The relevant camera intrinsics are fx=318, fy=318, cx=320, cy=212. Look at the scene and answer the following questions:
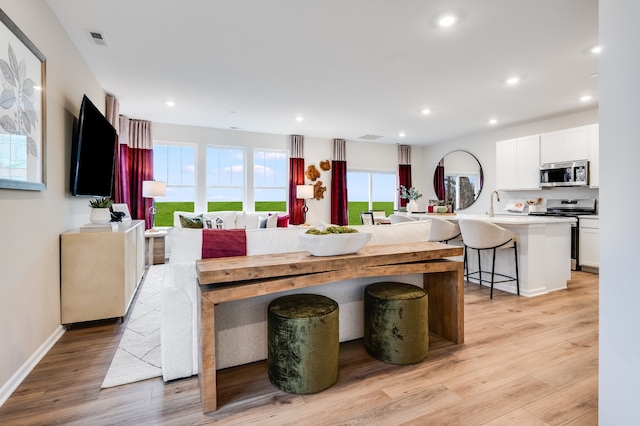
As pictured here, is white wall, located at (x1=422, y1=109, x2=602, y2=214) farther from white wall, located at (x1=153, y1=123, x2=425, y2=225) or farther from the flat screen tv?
the flat screen tv

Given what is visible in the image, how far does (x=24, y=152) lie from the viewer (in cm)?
191

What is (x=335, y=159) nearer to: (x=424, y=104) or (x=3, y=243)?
(x=424, y=104)

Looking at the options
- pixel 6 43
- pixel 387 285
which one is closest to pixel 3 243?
pixel 6 43

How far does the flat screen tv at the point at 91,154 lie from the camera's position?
2.79m

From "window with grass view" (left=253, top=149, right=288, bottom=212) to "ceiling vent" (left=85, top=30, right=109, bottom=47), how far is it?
12.9ft

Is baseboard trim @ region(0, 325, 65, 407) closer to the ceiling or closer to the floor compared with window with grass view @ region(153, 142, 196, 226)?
closer to the floor

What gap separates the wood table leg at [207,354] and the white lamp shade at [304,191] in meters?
5.16

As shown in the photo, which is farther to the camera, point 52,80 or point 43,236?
point 52,80

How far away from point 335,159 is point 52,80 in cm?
557

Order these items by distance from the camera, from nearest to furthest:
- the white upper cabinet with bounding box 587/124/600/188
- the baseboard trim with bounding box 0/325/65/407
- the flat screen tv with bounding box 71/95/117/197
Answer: the baseboard trim with bounding box 0/325/65/407, the flat screen tv with bounding box 71/95/117/197, the white upper cabinet with bounding box 587/124/600/188

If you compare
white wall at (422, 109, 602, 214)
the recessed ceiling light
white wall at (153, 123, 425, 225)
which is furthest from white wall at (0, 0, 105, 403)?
white wall at (422, 109, 602, 214)

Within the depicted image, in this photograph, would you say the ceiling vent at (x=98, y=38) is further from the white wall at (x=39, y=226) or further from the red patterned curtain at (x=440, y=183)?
the red patterned curtain at (x=440, y=183)

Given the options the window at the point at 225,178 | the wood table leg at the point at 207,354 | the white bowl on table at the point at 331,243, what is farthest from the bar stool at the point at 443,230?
the window at the point at 225,178

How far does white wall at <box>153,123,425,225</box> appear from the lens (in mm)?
6215
